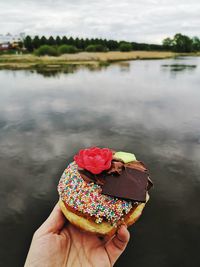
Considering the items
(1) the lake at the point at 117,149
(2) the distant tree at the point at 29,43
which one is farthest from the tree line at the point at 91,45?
(1) the lake at the point at 117,149

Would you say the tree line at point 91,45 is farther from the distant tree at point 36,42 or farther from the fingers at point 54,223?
the fingers at point 54,223

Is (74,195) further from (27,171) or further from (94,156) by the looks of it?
(27,171)

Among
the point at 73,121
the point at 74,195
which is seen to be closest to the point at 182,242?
the point at 74,195

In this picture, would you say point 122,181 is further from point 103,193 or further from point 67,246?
point 67,246

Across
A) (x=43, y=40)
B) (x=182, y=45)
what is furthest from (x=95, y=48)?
(x=182, y=45)

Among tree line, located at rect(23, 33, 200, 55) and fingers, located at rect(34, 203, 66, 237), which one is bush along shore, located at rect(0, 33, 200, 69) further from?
fingers, located at rect(34, 203, 66, 237)

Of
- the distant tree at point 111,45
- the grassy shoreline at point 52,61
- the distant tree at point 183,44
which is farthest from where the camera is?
the distant tree at point 111,45

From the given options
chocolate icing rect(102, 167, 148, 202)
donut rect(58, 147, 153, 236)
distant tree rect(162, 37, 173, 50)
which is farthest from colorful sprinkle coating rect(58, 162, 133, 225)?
distant tree rect(162, 37, 173, 50)
